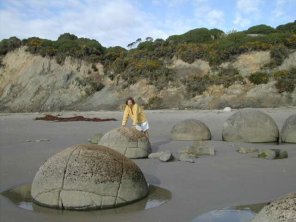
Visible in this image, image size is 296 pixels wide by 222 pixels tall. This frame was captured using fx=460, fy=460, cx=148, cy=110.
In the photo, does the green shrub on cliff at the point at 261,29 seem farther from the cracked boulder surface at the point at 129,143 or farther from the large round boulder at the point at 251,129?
the cracked boulder surface at the point at 129,143

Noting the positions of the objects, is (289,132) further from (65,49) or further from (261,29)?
(261,29)

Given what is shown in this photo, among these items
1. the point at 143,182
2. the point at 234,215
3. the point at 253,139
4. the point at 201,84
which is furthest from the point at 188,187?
the point at 201,84

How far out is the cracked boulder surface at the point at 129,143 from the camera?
1114 cm

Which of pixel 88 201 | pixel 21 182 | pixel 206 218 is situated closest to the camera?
pixel 206 218

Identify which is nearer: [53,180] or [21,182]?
[53,180]

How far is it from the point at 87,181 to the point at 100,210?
0.46m

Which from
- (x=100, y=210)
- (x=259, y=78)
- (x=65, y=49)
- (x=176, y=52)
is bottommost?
(x=100, y=210)

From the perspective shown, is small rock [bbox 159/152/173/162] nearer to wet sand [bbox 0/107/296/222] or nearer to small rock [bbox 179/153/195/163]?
wet sand [bbox 0/107/296/222]

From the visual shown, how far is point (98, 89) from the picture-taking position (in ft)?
126

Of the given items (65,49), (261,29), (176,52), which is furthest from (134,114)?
(261,29)

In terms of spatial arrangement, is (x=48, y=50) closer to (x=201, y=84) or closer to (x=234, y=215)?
(x=201, y=84)

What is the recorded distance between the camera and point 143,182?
7441mm

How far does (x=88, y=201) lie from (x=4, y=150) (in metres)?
7.42

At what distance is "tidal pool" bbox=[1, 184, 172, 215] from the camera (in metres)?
6.67
